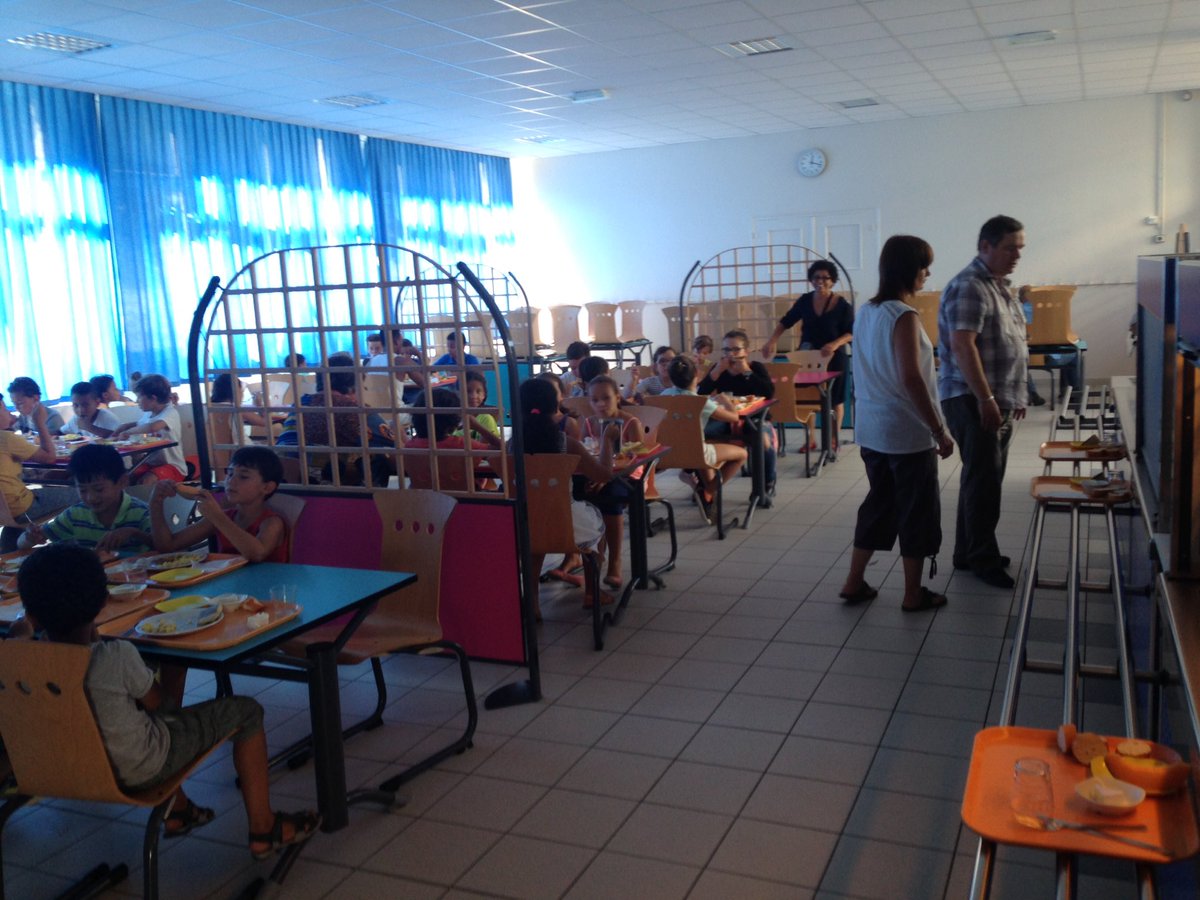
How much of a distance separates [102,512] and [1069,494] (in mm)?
3166

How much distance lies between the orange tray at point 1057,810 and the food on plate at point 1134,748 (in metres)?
0.07

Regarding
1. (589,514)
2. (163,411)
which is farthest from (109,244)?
(589,514)

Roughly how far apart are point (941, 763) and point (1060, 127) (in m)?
9.76

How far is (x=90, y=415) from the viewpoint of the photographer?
6.05 m

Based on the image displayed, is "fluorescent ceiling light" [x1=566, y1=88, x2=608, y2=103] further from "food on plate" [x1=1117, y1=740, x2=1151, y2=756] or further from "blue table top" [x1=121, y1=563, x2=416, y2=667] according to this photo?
"food on plate" [x1=1117, y1=740, x2=1151, y2=756]

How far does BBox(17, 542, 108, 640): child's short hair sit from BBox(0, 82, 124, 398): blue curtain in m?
5.95

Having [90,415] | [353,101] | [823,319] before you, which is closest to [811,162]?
[823,319]

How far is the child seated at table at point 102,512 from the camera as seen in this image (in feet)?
11.0

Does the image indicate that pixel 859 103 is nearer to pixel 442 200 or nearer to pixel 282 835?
pixel 442 200

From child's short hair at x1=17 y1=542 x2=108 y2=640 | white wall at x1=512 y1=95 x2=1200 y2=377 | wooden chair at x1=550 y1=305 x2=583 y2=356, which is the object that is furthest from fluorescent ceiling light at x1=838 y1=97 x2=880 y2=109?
child's short hair at x1=17 y1=542 x2=108 y2=640

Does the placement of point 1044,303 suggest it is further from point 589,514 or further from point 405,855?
point 405,855

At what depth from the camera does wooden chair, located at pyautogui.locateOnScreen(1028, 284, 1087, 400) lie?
360 inches

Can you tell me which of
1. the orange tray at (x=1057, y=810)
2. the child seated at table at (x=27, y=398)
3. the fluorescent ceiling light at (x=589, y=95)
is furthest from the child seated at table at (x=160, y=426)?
the orange tray at (x=1057, y=810)

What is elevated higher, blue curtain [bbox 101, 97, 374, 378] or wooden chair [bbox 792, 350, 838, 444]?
blue curtain [bbox 101, 97, 374, 378]
